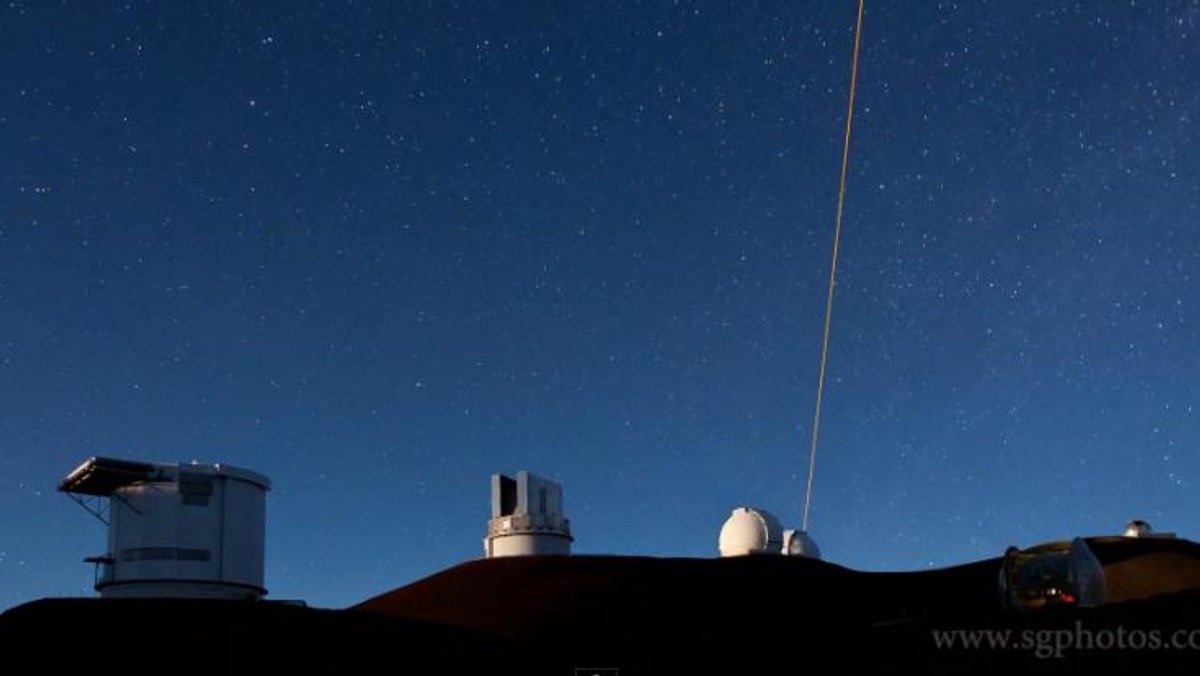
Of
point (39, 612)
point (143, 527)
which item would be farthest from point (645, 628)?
point (143, 527)

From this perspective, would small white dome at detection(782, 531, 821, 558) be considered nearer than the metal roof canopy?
No

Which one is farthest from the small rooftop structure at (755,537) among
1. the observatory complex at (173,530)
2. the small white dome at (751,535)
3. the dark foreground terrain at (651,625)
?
the observatory complex at (173,530)

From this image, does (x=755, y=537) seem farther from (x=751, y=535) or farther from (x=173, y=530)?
(x=173, y=530)

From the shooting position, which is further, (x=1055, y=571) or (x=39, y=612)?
(x=39, y=612)

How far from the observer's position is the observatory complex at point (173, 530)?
1543 inches

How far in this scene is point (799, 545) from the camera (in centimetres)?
4275

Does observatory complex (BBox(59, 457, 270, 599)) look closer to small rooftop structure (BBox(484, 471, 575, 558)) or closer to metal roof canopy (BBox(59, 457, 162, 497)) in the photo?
metal roof canopy (BBox(59, 457, 162, 497))

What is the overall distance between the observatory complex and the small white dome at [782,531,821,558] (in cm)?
1886

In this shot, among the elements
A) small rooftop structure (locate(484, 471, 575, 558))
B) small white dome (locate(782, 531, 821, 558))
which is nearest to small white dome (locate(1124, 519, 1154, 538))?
small white dome (locate(782, 531, 821, 558))

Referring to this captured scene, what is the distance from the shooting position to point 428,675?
27641 millimetres

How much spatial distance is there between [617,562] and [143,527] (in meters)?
16.2

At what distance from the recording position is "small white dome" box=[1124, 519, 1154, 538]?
38.9 m

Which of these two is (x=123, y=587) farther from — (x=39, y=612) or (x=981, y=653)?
(x=981, y=653)

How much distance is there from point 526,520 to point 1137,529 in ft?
67.0
